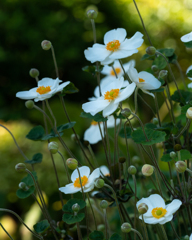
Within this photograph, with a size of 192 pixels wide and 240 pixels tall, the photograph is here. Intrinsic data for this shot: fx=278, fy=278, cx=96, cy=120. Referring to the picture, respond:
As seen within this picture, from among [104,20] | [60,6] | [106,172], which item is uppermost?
[60,6]

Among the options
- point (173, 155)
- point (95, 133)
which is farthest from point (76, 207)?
point (95, 133)

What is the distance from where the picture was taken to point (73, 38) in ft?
5.81

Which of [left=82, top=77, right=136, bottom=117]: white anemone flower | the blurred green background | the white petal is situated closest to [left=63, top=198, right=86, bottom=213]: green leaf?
[left=82, top=77, right=136, bottom=117]: white anemone flower

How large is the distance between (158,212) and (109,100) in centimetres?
14

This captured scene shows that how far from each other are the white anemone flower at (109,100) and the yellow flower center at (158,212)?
12 centimetres

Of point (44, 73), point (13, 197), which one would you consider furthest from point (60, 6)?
point (13, 197)

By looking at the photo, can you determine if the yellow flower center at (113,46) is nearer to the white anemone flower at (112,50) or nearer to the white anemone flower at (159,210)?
the white anemone flower at (112,50)

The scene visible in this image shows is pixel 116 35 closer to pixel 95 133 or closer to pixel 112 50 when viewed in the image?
pixel 112 50

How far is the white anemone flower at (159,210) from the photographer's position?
0.98ft

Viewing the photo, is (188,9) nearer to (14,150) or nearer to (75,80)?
(75,80)

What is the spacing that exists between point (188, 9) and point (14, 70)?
3.74ft

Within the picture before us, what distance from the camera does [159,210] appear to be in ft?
1.03

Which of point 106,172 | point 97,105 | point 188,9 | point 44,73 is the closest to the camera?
point 97,105

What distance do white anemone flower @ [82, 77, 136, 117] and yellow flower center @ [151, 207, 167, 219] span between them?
0.40 feet
